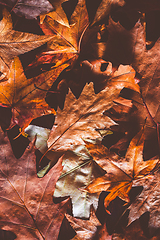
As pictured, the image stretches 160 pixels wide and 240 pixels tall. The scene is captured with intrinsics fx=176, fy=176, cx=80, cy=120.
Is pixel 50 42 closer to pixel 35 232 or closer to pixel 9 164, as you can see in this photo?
pixel 9 164

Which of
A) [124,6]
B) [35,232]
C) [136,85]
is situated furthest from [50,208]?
[124,6]

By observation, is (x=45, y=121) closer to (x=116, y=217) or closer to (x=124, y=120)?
(x=124, y=120)

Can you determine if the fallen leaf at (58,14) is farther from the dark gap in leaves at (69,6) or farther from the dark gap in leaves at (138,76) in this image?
the dark gap in leaves at (138,76)

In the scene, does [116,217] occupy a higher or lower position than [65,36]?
lower

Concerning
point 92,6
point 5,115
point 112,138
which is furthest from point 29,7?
point 112,138

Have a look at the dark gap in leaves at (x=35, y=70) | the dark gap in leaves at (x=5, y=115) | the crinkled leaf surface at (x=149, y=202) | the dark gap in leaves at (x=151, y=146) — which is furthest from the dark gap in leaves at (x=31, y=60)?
the crinkled leaf surface at (x=149, y=202)

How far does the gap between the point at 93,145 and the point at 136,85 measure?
0.39 m

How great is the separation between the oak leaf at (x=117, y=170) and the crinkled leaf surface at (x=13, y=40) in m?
0.63

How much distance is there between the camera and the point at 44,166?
0.98 metres

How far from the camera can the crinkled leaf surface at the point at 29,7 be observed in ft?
3.05

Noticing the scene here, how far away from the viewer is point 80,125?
93 cm

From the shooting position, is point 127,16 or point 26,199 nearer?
point 26,199

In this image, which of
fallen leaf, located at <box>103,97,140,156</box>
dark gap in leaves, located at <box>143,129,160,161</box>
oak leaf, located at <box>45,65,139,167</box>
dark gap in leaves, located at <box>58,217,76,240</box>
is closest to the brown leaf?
oak leaf, located at <box>45,65,139,167</box>

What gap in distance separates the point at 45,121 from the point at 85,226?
1.99 feet
